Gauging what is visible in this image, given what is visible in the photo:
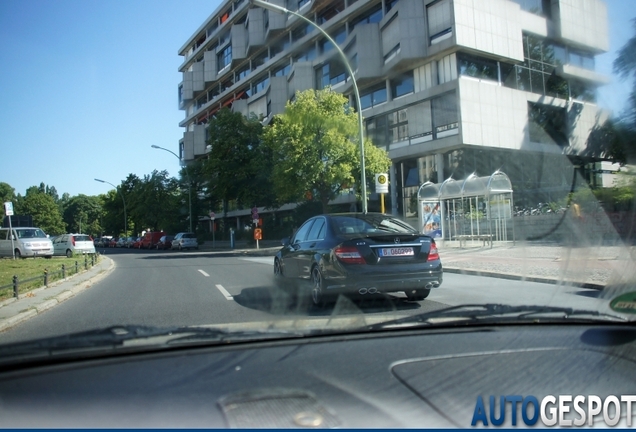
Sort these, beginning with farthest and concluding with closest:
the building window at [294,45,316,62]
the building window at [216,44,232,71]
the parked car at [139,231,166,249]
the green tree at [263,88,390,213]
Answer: the building window at [216,44,232,71] → the parked car at [139,231,166,249] → the building window at [294,45,316,62] → the green tree at [263,88,390,213]

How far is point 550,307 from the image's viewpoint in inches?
143

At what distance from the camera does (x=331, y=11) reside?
40031 mm

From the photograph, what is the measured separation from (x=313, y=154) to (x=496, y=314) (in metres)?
11.6

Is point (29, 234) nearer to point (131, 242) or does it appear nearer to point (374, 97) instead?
point (374, 97)

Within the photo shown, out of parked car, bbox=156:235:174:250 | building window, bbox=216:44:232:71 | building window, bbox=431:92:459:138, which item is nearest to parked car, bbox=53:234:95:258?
building window, bbox=431:92:459:138

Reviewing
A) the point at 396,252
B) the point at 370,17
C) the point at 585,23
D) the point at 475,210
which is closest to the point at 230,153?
the point at 370,17

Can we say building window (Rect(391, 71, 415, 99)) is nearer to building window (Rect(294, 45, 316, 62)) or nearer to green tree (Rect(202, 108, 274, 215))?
building window (Rect(294, 45, 316, 62))

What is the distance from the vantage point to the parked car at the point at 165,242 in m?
44.0

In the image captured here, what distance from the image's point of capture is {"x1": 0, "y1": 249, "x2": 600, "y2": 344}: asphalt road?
5074 mm

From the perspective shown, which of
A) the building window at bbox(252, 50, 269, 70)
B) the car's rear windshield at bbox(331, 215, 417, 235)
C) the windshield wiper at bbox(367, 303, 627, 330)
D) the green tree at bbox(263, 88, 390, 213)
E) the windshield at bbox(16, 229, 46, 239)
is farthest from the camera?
the building window at bbox(252, 50, 269, 70)

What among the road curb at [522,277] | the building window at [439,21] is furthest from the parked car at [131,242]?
the road curb at [522,277]

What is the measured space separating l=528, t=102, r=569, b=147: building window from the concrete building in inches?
1.6

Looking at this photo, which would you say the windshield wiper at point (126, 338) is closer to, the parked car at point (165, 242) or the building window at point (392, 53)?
the building window at point (392, 53)

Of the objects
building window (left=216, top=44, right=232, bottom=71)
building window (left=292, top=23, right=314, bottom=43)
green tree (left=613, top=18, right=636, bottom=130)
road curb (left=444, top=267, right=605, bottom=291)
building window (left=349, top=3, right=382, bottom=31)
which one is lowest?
road curb (left=444, top=267, right=605, bottom=291)
